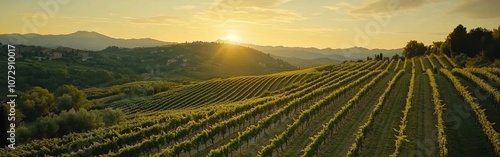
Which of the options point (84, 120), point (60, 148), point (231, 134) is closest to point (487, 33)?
point (231, 134)

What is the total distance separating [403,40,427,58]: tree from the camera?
132000 mm

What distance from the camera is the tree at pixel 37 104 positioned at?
3319 inches

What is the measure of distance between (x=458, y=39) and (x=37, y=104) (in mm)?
96316

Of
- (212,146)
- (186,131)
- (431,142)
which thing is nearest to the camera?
(431,142)

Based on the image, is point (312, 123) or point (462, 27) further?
point (462, 27)

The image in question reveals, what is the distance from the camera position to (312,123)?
3938 centimetres

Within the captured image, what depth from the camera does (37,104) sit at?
3401 inches

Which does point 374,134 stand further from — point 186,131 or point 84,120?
point 84,120

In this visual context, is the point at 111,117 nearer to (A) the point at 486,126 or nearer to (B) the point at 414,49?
(A) the point at 486,126

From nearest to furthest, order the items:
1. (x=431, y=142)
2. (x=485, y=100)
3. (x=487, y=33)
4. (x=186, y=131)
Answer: (x=431, y=142) → (x=186, y=131) → (x=485, y=100) → (x=487, y=33)

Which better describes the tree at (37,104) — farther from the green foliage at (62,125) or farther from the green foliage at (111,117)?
the green foliage at (62,125)

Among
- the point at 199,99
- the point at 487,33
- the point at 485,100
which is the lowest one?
the point at 199,99

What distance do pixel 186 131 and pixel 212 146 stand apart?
4.54m

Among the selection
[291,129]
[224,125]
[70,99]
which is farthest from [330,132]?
[70,99]
